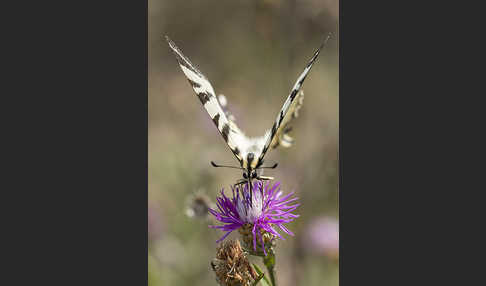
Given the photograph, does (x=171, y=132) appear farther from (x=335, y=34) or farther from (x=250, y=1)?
(x=335, y=34)

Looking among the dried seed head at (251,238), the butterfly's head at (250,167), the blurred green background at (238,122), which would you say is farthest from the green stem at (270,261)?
the blurred green background at (238,122)

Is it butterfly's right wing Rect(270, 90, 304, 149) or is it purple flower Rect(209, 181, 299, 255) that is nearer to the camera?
purple flower Rect(209, 181, 299, 255)

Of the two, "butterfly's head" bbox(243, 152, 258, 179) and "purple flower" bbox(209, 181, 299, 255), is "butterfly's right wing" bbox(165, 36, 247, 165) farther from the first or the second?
"purple flower" bbox(209, 181, 299, 255)

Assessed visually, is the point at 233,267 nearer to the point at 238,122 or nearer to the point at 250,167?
the point at 250,167

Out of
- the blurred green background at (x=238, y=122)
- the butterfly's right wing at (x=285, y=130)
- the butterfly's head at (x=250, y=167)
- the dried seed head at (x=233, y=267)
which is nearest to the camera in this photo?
the dried seed head at (x=233, y=267)

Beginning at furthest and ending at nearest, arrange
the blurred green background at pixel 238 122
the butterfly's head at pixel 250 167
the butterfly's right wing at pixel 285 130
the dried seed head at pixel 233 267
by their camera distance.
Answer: the blurred green background at pixel 238 122
the butterfly's right wing at pixel 285 130
the butterfly's head at pixel 250 167
the dried seed head at pixel 233 267

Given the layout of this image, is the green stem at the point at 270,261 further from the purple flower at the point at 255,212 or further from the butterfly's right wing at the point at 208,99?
the butterfly's right wing at the point at 208,99

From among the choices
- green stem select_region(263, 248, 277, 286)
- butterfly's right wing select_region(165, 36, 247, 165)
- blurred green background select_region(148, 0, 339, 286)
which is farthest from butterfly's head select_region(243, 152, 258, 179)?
blurred green background select_region(148, 0, 339, 286)
